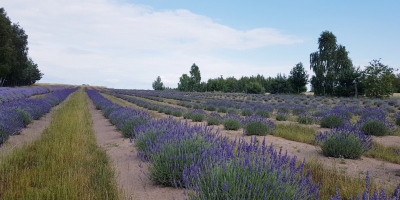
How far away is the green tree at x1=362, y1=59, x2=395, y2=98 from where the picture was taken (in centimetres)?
3309

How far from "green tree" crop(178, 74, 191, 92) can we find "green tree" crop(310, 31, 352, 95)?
126 feet

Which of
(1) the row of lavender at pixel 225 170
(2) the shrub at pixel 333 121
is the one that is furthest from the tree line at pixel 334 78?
(1) the row of lavender at pixel 225 170

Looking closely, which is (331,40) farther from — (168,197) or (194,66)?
(168,197)

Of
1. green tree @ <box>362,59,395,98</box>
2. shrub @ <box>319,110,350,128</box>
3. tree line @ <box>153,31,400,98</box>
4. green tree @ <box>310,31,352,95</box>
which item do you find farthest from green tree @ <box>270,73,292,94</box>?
shrub @ <box>319,110,350,128</box>

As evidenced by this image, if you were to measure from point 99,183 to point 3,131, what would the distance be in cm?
481

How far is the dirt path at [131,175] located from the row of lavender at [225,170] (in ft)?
0.55

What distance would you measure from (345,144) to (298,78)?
155 feet

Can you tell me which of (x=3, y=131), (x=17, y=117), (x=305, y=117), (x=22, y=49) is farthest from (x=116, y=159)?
(x=22, y=49)

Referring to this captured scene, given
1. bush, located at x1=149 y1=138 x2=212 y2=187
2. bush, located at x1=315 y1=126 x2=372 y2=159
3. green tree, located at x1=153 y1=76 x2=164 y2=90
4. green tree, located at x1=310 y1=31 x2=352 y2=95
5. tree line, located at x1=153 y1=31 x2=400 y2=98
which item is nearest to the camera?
bush, located at x1=149 y1=138 x2=212 y2=187

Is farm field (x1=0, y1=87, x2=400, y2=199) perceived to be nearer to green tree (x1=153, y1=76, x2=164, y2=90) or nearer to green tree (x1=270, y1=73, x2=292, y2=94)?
green tree (x1=270, y1=73, x2=292, y2=94)

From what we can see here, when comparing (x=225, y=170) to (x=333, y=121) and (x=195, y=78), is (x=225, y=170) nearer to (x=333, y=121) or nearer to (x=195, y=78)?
(x=333, y=121)

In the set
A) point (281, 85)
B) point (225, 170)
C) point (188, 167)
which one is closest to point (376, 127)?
point (188, 167)

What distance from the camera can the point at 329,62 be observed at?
4106 cm

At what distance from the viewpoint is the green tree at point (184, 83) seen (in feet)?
240
